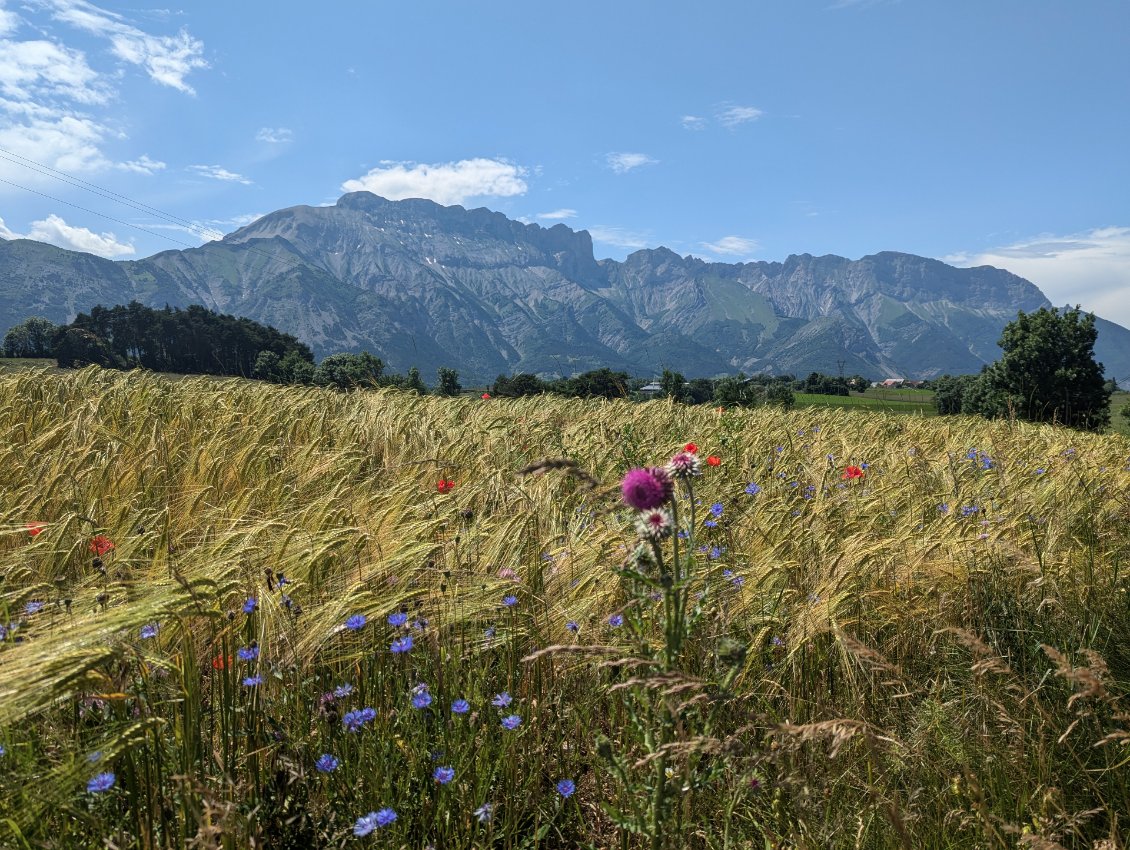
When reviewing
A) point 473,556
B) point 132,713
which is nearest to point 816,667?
point 473,556

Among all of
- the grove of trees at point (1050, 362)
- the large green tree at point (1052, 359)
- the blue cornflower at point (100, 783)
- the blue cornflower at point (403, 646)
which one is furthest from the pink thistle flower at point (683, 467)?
the large green tree at point (1052, 359)

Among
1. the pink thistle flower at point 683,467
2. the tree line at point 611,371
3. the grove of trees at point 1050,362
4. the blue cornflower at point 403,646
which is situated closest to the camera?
the pink thistle flower at point 683,467

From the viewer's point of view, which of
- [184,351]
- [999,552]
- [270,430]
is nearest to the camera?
[999,552]

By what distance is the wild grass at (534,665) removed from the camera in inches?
62.2

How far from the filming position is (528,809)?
2.06m

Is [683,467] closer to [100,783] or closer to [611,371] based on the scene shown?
[100,783]

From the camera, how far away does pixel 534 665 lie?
7.91 ft

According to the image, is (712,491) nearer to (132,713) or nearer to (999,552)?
(999,552)

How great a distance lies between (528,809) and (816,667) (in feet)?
4.13

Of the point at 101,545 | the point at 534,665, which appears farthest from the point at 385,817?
the point at 101,545

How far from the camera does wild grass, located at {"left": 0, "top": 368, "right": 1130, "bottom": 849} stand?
1.58 metres

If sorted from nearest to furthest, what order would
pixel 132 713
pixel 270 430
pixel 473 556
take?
1. pixel 132 713
2. pixel 473 556
3. pixel 270 430

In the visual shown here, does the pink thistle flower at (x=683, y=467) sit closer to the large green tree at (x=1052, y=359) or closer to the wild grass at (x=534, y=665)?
the wild grass at (x=534, y=665)

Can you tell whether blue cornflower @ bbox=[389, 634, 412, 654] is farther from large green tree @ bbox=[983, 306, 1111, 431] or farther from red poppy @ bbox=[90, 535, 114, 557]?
large green tree @ bbox=[983, 306, 1111, 431]
